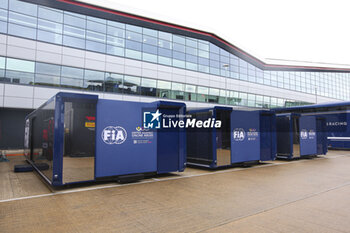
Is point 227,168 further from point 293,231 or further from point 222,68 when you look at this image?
point 222,68

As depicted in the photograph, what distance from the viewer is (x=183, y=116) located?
892cm

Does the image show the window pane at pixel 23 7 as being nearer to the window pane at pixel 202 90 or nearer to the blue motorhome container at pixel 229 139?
the blue motorhome container at pixel 229 139

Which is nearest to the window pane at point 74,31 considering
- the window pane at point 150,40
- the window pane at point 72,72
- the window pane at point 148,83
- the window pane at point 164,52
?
the window pane at point 72,72

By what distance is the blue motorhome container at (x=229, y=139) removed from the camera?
33.3ft

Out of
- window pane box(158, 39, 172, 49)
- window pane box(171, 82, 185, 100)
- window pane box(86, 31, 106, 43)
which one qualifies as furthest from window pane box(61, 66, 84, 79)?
window pane box(171, 82, 185, 100)

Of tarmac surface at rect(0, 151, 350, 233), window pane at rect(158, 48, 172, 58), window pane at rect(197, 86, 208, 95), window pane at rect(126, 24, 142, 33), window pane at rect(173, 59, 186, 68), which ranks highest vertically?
window pane at rect(126, 24, 142, 33)

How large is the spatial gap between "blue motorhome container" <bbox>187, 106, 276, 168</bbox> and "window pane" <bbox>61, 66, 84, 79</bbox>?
491 inches

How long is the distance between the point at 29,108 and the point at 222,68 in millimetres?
21089

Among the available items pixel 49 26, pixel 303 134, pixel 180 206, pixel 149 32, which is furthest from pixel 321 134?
pixel 49 26

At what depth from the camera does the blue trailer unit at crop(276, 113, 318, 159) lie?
14.0 metres

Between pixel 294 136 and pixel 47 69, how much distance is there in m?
18.5

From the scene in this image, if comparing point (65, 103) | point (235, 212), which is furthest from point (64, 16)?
point (235, 212)

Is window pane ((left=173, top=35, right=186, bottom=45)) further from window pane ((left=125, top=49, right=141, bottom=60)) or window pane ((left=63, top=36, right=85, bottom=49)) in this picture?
window pane ((left=63, top=36, right=85, bottom=49))

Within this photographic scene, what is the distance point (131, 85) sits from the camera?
21844 mm
